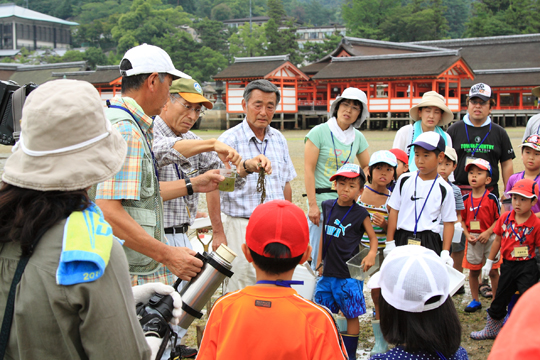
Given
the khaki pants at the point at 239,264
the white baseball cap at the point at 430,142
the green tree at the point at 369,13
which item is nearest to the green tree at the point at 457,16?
the green tree at the point at 369,13

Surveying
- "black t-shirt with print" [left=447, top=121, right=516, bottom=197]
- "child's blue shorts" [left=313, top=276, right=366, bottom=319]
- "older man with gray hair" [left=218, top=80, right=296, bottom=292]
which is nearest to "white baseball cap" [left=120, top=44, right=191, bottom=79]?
"older man with gray hair" [left=218, top=80, right=296, bottom=292]

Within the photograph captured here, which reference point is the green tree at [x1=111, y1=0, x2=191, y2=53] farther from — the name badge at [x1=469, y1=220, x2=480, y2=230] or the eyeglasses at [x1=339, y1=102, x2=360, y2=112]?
the name badge at [x1=469, y1=220, x2=480, y2=230]

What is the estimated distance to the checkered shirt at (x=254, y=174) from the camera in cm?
358

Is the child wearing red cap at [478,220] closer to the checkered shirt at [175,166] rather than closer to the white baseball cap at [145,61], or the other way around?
the checkered shirt at [175,166]

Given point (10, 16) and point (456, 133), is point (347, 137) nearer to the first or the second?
point (456, 133)

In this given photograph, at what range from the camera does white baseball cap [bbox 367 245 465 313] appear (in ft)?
5.70

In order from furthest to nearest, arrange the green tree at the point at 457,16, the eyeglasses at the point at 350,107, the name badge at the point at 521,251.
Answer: the green tree at the point at 457,16 → the eyeglasses at the point at 350,107 → the name badge at the point at 521,251

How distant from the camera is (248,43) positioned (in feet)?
160

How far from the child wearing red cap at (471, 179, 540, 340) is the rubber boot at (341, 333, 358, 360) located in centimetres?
100

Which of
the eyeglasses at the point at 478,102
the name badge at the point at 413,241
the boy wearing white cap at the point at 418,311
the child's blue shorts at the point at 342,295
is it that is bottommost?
the child's blue shorts at the point at 342,295

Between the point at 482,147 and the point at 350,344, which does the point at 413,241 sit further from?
the point at 482,147

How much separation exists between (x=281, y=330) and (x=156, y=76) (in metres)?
1.42

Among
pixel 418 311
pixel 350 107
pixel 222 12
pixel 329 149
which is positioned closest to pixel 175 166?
pixel 329 149

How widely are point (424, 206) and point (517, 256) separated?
2.50ft
